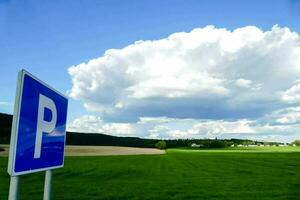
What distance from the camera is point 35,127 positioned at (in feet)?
14.0

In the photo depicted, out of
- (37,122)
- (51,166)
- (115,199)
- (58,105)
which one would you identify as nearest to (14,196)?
(37,122)

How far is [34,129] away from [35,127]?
27 millimetres

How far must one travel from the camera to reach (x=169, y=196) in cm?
1570

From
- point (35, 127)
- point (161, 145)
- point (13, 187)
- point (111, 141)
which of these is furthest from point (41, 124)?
point (161, 145)

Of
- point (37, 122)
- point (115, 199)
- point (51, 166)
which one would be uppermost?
point (37, 122)

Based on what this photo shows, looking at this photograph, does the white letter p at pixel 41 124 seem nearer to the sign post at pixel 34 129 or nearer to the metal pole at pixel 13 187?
the sign post at pixel 34 129

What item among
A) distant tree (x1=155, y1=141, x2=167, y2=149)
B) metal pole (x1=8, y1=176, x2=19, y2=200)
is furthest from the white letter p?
distant tree (x1=155, y1=141, x2=167, y2=149)

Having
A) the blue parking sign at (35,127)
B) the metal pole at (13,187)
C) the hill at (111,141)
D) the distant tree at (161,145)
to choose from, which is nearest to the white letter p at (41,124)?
the blue parking sign at (35,127)

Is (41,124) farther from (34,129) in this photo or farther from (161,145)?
(161,145)

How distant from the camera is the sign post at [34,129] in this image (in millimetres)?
3840

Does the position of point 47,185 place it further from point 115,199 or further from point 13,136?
point 115,199

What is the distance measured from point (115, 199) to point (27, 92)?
1144 centimetres

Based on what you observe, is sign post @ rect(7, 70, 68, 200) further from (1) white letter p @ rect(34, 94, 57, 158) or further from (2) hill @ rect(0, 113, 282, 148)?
(2) hill @ rect(0, 113, 282, 148)

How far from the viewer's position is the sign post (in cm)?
384
